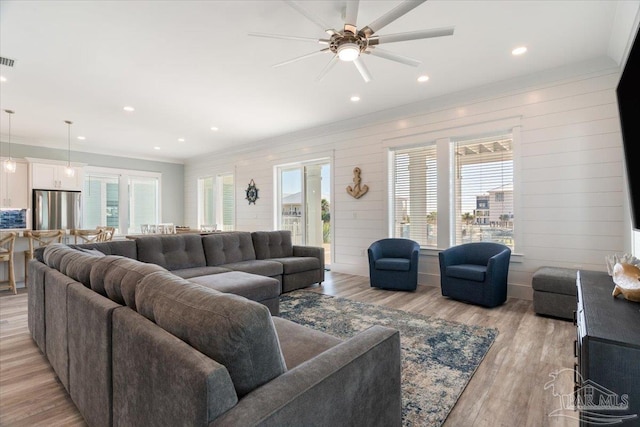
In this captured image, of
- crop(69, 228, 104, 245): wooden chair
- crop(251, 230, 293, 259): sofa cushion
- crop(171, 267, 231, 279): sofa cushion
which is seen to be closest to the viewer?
crop(171, 267, 231, 279): sofa cushion

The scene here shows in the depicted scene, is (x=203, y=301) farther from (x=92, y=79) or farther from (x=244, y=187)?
(x=244, y=187)

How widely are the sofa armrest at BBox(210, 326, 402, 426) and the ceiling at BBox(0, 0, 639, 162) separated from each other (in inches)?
109

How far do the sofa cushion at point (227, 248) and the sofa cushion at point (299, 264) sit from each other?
1.78ft

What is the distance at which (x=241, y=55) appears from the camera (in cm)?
340

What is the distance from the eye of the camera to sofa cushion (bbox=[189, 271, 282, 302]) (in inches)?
117

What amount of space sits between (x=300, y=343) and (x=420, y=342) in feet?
5.18

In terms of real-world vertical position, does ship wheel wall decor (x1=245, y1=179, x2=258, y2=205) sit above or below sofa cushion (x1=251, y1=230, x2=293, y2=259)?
above

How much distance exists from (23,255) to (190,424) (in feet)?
19.2

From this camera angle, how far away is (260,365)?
96 cm

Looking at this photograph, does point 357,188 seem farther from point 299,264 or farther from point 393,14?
point 393,14

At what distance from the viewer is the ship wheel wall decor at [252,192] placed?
765 centimetres

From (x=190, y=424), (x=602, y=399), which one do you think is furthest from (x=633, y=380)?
(x=190, y=424)

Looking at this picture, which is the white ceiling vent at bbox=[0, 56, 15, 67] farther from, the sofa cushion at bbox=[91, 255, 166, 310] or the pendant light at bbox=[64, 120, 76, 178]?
the sofa cushion at bbox=[91, 255, 166, 310]

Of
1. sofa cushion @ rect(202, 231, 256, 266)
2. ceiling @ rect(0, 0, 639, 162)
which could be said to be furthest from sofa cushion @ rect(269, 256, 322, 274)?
ceiling @ rect(0, 0, 639, 162)
